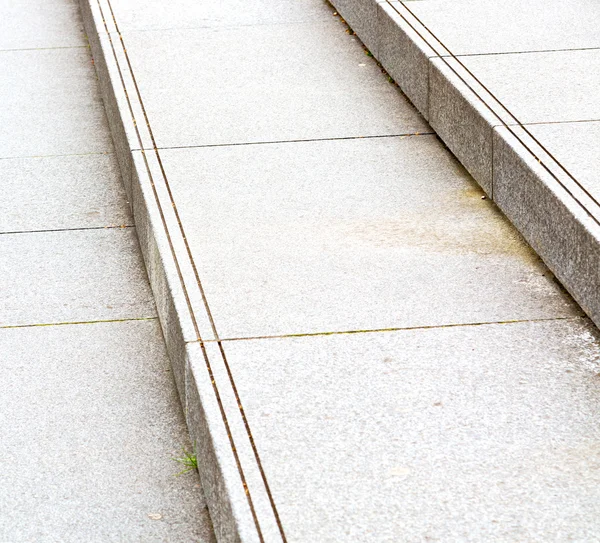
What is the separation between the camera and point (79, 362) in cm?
414

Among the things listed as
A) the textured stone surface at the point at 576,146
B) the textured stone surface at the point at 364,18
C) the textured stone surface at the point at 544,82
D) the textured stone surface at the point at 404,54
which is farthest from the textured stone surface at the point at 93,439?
the textured stone surface at the point at 364,18

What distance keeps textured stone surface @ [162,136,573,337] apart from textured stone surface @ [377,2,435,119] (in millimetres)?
384

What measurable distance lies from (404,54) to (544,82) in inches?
41.6

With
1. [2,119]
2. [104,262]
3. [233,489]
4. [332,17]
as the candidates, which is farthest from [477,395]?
[332,17]

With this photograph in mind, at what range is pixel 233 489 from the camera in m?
2.90

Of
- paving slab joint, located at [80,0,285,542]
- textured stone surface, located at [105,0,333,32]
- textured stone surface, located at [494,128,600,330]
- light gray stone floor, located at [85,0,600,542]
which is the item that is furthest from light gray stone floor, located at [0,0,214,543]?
textured stone surface, located at [494,128,600,330]

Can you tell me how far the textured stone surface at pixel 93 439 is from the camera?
10.8 ft

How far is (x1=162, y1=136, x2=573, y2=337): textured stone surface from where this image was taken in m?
3.85

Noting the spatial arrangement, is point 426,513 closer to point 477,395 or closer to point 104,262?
point 477,395

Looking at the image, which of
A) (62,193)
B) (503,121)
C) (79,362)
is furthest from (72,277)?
(503,121)

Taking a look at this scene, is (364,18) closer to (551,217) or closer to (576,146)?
(576,146)

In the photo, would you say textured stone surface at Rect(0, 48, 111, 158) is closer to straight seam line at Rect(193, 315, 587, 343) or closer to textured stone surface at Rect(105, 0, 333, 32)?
textured stone surface at Rect(105, 0, 333, 32)

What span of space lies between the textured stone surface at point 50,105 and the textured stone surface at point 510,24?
2.17m

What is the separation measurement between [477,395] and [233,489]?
91 centimetres
